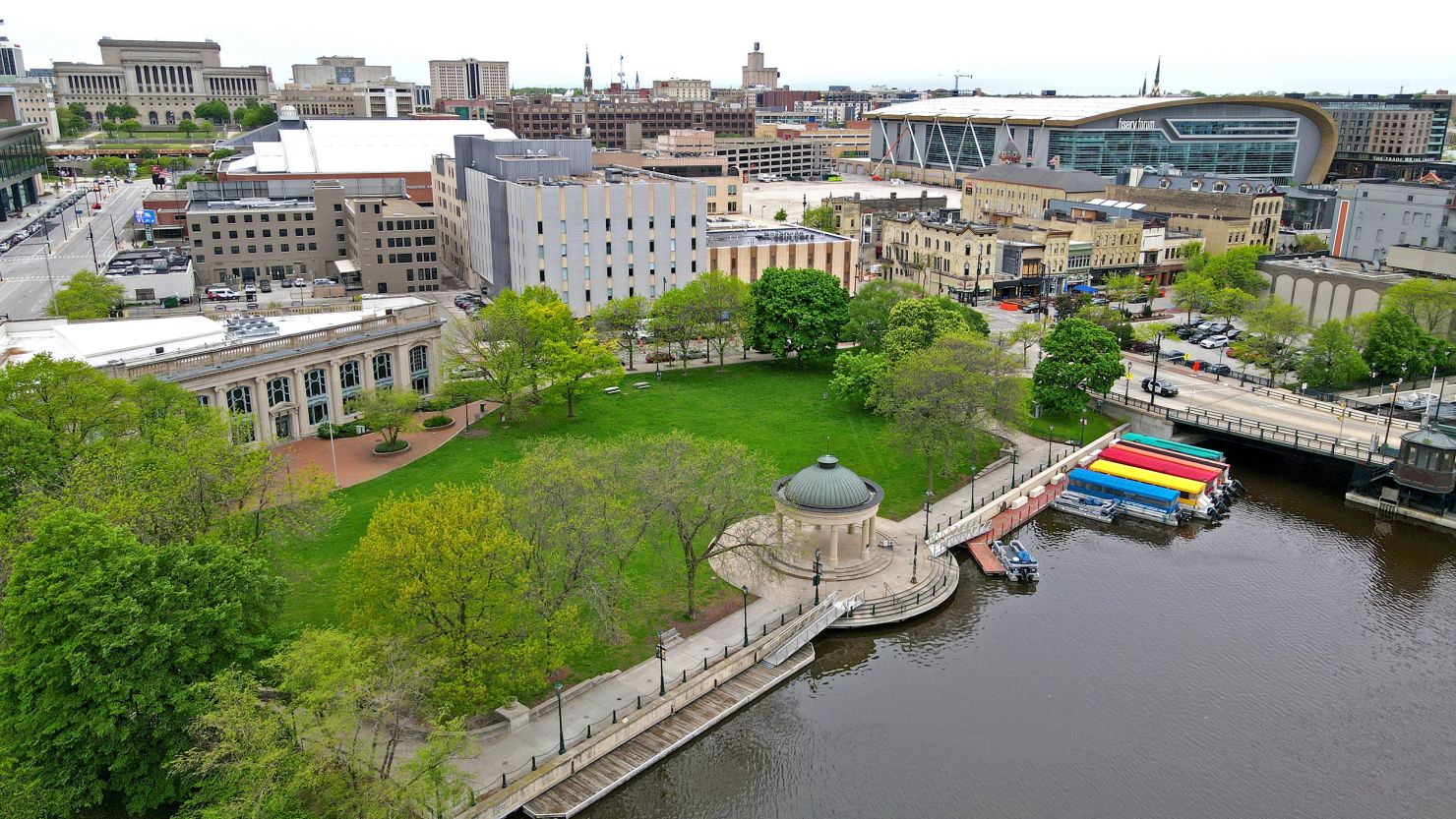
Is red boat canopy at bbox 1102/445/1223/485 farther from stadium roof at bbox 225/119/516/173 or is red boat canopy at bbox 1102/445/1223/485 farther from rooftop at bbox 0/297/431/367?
stadium roof at bbox 225/119/516/173

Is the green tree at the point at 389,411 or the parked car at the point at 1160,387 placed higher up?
the green tree at the point at 389,411

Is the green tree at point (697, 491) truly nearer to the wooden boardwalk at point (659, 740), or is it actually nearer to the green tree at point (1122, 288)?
the wooden boardwalk at point (659, 740)

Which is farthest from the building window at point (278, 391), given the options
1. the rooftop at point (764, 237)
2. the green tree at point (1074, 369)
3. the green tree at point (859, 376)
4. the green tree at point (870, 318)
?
the green tree at point (1074, 369)

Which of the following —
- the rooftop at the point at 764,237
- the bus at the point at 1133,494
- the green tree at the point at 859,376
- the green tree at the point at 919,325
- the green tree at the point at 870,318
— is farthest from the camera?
the rooftop at the point at 764,237

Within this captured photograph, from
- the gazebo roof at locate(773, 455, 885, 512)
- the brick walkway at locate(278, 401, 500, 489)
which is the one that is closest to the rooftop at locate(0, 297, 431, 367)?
the brick walkway at locate(278, 401, 500, 489)

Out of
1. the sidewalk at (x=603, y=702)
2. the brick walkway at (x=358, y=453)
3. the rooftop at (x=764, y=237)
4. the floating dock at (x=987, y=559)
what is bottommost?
the floating dock at (x=987, y=559)

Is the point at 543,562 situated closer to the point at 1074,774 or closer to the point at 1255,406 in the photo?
the point at 1074,774
